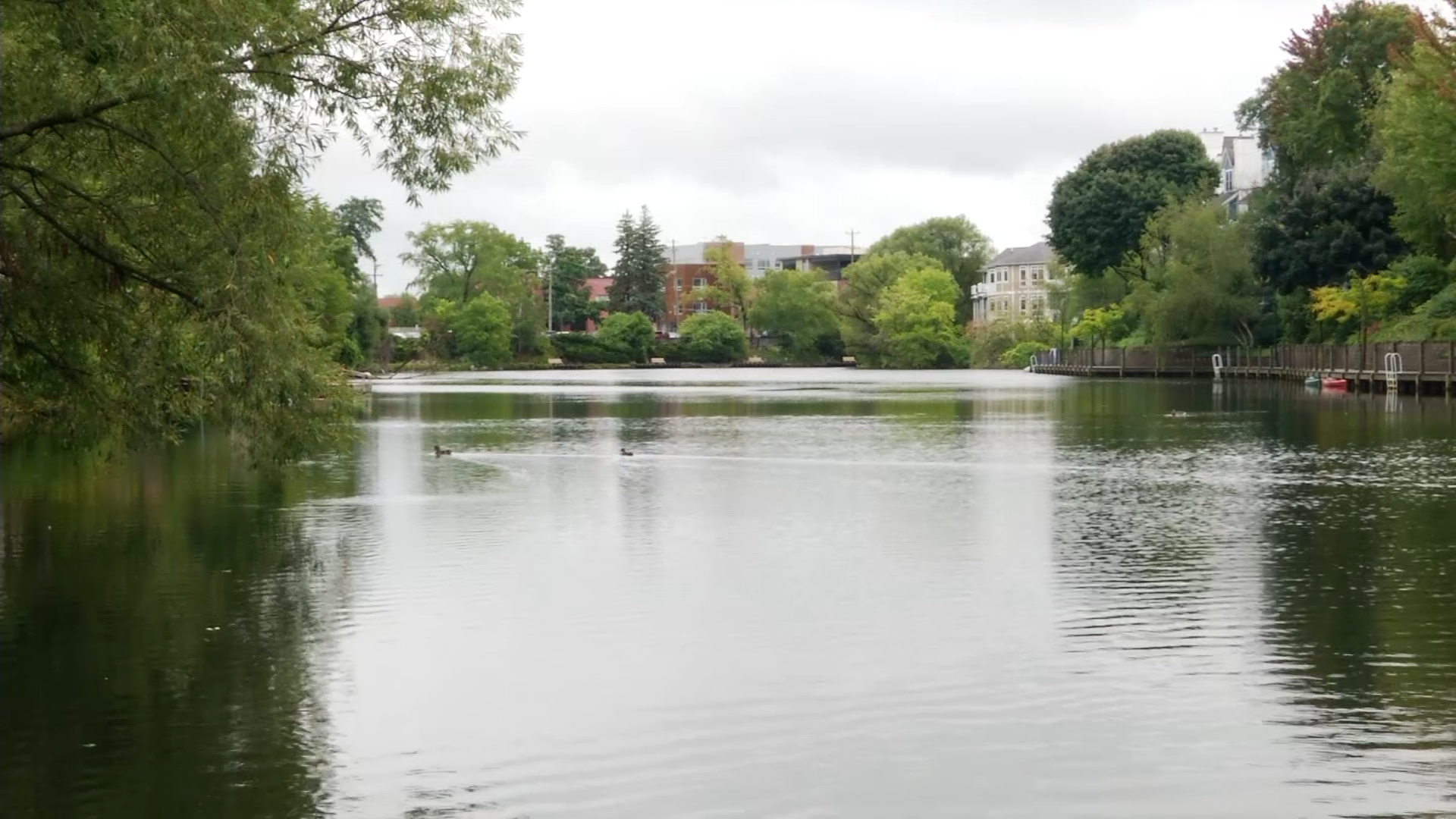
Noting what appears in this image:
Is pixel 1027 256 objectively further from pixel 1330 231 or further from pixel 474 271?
→ pixel 1330 231

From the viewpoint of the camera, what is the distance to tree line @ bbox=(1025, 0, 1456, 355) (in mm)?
63938

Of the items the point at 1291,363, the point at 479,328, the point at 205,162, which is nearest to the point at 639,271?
the point at 479,328

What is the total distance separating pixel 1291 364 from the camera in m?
86.9

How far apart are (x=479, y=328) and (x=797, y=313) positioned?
3841cm

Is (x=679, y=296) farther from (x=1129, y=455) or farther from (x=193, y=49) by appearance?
(x=193, y=49)

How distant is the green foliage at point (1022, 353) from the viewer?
468 feet

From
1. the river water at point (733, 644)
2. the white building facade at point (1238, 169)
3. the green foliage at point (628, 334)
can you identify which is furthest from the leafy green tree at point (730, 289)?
the river water at point (733, 644)

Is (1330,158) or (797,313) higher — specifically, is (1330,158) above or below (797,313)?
above

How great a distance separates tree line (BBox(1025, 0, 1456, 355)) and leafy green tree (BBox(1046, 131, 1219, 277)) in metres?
0.11

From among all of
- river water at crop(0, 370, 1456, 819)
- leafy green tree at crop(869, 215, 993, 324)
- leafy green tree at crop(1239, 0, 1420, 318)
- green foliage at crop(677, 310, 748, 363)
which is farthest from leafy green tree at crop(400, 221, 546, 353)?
river water at crop(0, 370, 1456, 819)

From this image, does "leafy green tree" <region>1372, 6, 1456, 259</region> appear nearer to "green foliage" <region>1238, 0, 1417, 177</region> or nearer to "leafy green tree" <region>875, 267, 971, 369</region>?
"green foliage" <region>1238, 0, 1417, 177</region>

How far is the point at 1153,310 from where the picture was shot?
320 feet

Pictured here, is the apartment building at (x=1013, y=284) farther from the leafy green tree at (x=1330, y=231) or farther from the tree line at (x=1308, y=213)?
the leafy green tree at (x=1330, y=231)

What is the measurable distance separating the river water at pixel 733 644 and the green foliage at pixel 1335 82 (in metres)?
55.4
